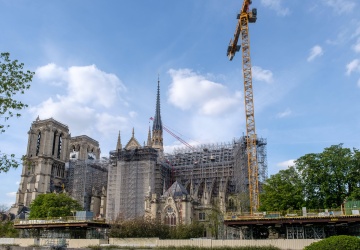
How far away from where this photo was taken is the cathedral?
7031 cm

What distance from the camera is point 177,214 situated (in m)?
66.8

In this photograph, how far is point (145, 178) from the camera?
273 feet

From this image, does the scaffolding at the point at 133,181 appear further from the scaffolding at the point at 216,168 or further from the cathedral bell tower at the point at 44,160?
the cathedral bell tower at the point at 44,160

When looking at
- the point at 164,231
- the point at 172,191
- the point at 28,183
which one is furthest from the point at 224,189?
the point at 28,183

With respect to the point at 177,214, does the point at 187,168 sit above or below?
above

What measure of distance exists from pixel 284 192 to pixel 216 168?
120 ft

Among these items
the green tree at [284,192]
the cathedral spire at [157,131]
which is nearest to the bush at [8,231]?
the green tree at [284,192]

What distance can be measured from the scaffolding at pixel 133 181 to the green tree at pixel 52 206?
10.8 metres

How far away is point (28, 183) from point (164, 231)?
60.6 meters

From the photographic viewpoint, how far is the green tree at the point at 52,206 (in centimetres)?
7062

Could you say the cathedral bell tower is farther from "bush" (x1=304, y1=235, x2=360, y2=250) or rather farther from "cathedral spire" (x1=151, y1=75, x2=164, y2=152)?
"bush" (x1=304, y1=235, x2=360, y2=250)

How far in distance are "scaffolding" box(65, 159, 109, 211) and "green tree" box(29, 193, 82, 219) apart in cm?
2258

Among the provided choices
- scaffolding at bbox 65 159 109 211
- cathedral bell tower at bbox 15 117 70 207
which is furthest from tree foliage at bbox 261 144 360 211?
cathedral bell tower at bbox 15 117 70 207

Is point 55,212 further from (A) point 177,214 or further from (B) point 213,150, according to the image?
(B) point 213,150
